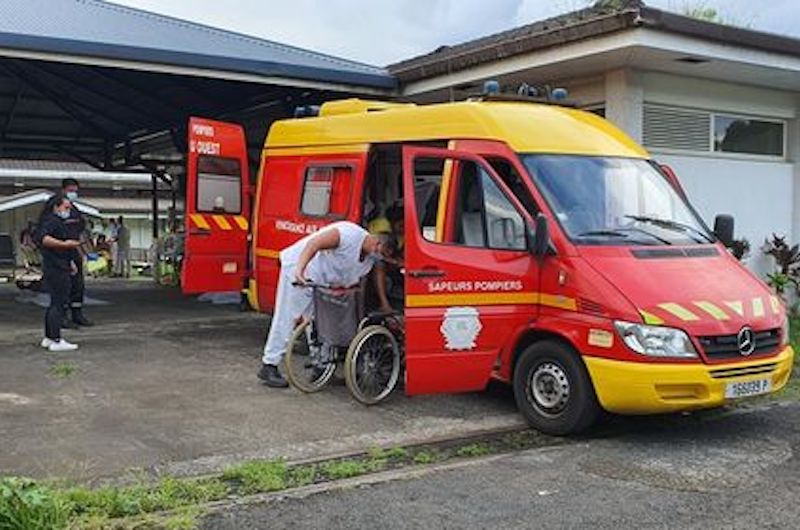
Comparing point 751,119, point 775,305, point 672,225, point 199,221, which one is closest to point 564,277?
point 672,225

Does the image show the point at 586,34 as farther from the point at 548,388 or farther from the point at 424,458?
the point at 424,458

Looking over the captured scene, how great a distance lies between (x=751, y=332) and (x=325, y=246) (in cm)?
338

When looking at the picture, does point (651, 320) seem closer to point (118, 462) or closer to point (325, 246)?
point (325, 246)

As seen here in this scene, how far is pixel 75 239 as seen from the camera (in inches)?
406

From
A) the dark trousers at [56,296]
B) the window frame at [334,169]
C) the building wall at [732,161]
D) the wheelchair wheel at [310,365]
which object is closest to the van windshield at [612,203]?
the window frame at [334,169]

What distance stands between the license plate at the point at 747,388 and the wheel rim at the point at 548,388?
1.12m

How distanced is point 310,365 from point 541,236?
8.35ft

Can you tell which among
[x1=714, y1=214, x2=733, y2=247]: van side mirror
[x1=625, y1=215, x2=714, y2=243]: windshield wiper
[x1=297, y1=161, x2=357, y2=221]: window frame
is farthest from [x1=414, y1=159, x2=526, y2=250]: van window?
[x1=714, y1=214, x2=733, y2=247]: van side mirror

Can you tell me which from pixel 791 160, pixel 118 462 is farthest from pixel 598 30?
pixel 118 462

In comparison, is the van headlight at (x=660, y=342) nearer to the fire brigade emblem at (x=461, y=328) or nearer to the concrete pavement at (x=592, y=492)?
the concrete pavement at (x=592, y=492)

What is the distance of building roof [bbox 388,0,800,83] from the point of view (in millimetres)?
9844

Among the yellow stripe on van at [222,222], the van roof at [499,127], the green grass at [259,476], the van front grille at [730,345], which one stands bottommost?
the green grass at [259,476]

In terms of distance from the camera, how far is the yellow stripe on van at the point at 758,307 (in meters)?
6.77

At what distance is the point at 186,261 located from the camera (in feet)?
36.2
